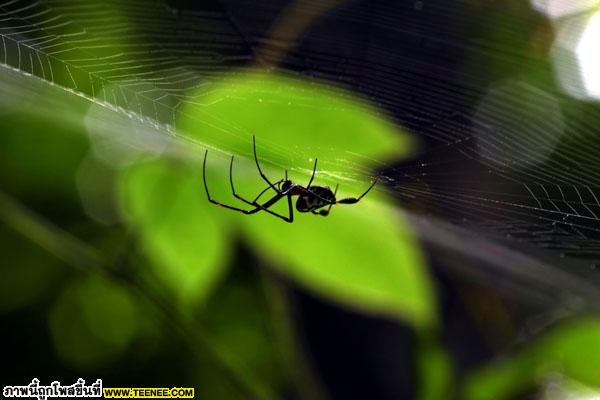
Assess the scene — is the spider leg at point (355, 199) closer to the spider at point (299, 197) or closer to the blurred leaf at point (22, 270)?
the spider at point (299, 197)

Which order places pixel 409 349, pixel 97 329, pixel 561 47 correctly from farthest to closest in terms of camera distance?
pixel 97 329
pixel 409 349
pixel 561 47

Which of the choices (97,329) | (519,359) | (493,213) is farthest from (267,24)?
(97,329)

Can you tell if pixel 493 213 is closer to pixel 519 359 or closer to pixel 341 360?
pixel 519 359

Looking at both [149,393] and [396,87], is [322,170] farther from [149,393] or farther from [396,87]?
[149,393]

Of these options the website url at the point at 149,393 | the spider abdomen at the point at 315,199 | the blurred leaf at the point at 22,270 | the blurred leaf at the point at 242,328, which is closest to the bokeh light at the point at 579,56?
the spider abdomen at the point at 315,199

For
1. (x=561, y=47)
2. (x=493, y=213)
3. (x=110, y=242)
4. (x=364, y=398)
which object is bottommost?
(x=110, y=242)

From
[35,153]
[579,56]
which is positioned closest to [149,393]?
[35,153]
